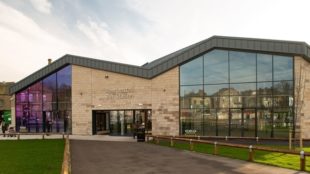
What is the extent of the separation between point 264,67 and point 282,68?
137 cm

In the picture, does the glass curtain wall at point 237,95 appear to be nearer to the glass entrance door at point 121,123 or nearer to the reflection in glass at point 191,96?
the reflection in glass at point 191,96

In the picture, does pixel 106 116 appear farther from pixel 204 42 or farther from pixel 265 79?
pixel 265 79

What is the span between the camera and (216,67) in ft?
99.8

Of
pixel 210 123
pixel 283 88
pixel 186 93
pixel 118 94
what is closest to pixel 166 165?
pixel 210 123

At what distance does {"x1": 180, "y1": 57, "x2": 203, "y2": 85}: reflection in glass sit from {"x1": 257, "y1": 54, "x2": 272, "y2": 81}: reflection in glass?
493 cm

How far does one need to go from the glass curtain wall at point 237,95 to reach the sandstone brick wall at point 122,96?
42.1 inches

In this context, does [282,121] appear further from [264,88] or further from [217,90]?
[217,90]

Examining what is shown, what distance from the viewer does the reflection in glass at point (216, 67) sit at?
30.0 metres

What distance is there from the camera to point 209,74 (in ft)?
101

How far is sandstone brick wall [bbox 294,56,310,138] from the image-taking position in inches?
1070

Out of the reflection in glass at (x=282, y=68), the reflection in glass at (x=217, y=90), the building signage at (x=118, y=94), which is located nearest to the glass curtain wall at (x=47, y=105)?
the building signage at (x=118, y=94)

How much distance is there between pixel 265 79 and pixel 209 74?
185 inches

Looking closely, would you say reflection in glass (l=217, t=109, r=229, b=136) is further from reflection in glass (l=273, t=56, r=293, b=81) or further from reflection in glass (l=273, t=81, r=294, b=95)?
reflection in glass (l=273, t=56, r=293, b=81)

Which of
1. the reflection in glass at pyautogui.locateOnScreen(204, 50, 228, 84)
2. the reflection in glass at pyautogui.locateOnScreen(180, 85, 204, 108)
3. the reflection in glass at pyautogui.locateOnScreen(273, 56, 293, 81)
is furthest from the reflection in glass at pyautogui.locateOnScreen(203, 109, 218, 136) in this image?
the reflection in glass at pyautogui.locateOnScreen(273, 56, 293, 81)
